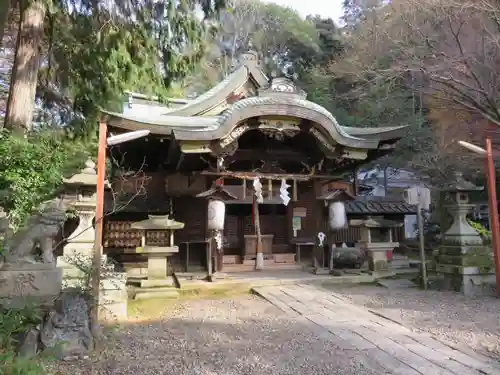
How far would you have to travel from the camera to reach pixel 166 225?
898 cm

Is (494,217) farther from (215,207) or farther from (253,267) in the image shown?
(253,267)

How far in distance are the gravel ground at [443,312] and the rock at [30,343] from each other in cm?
469

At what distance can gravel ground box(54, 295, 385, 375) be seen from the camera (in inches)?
157

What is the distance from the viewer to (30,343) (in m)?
4.21

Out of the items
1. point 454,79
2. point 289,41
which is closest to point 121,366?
point 454,79

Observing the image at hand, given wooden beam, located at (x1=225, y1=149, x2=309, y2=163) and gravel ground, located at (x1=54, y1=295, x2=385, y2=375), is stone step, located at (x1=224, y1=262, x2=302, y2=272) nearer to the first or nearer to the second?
wooden beam, located at (x1=225, y1=149, x2=309, y2=163)

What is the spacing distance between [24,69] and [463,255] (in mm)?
9026

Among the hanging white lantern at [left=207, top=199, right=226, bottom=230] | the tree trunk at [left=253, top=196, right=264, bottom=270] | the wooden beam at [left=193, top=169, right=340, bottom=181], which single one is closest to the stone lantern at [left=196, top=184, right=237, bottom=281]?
the hanging white lantern at [left=207, top=199, right=226, bottom=230]

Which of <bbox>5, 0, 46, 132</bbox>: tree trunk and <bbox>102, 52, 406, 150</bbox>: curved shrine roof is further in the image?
<bbox>102, 52, 406, 150</bbox>: curved shrine roof

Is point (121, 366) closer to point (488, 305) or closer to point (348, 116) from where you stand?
point (488, 305)

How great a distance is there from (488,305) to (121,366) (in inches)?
238

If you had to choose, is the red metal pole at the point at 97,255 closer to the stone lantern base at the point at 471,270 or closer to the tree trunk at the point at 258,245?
the tree trunk at the point at 258,245

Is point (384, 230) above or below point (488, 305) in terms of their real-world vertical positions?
above

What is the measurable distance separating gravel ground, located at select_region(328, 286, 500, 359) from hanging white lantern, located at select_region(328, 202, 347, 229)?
205 cm
